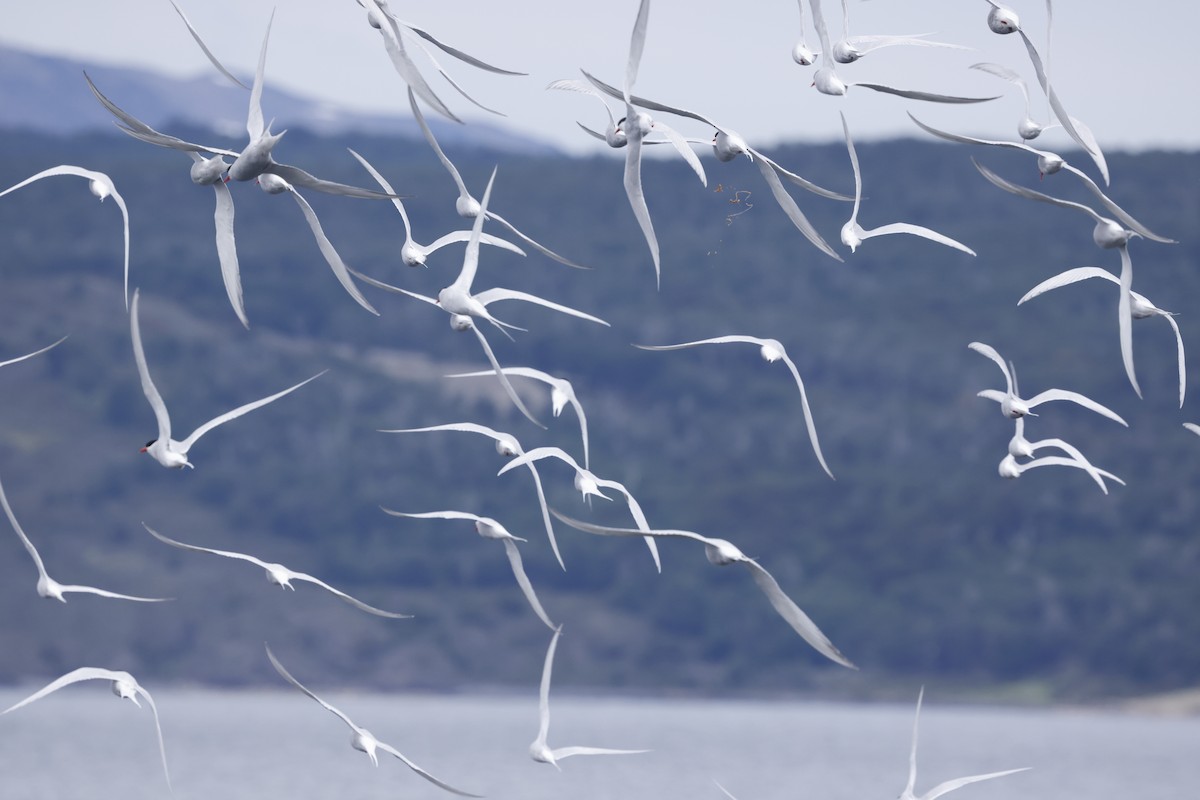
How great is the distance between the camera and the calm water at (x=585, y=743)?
273 ft

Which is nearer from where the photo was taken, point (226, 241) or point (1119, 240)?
point (226, 241)

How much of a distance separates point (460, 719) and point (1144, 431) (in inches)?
2525

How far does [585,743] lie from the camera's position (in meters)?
112

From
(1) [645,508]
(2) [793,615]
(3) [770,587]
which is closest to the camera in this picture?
(2) [793,615]

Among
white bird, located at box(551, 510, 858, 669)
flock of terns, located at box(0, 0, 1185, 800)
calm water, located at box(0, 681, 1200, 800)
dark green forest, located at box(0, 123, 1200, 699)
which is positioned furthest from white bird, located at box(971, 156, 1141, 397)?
dark green forest, located at box(0, 123, 1200, 699)

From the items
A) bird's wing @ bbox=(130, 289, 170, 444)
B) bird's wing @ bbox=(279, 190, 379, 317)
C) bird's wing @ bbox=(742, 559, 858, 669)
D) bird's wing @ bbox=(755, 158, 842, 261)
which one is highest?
bird's wing @ bbox=(755, 158, 842, 261)

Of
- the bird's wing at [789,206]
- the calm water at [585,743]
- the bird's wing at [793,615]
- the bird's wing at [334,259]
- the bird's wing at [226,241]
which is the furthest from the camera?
the calm water at [585,743]

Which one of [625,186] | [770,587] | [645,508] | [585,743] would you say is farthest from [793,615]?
[645,508]

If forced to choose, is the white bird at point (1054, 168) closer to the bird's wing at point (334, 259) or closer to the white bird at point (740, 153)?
the white bird at point (740, 153)

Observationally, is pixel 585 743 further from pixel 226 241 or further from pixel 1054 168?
pixel 226 241

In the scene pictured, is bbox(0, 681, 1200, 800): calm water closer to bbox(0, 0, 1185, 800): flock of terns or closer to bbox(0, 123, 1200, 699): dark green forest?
bbox(0, 123, 1200, 699): dark green forest

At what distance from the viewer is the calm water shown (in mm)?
83250

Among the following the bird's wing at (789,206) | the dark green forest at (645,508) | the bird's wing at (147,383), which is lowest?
the dark green forest at (645,508)

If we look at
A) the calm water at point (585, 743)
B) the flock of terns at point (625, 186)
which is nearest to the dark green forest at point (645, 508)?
the calm water at point (585, 743)
